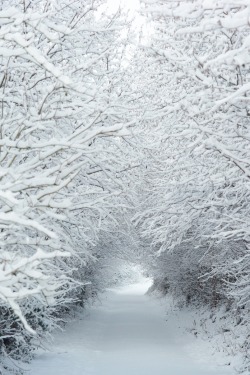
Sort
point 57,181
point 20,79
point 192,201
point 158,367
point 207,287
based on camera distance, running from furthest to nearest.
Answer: point 207,287 → point 158,367 → point 192,201 → point 20,79 → point 57,181

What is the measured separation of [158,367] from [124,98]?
5898 millimetres

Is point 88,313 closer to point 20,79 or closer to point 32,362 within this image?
point 32,362

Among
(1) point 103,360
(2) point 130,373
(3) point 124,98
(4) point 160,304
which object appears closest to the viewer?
(3) point 124,98

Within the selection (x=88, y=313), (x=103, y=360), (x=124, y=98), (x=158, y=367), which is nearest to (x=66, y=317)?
(x=88, y=313)

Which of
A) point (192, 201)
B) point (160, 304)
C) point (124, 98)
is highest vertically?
point (124, 98)

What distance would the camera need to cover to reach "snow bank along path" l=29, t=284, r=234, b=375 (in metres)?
11.3

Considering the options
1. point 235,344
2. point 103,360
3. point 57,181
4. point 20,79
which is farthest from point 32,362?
point 57,181

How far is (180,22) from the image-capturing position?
7.37 meters

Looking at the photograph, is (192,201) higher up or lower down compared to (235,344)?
higher up

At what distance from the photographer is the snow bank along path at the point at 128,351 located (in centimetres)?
1129

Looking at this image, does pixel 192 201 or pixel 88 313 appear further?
pixel 88 313

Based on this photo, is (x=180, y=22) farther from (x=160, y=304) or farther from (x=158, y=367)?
(x=160, y=304)

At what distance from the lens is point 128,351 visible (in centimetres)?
1372

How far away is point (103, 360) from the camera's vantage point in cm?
1252
